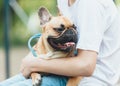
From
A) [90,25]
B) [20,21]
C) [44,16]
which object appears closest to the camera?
[90,25]

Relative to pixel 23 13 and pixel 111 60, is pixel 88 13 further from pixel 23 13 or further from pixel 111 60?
pixel 23 13

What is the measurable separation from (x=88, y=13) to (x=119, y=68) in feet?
1.41

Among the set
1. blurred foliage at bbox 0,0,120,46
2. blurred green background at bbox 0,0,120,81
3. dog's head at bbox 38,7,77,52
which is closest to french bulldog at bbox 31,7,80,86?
dog's head at bbox 38,7,77,52

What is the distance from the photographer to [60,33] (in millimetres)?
2523

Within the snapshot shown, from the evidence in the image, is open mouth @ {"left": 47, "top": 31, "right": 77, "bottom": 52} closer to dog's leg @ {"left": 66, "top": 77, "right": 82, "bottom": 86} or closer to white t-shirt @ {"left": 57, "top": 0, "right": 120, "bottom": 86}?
white t-shirt @ {"left": 57, "top": 0, "right": 120, "bottom": 86}

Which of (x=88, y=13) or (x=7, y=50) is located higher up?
(x=88, y=13)

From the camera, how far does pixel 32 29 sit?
16.9ft

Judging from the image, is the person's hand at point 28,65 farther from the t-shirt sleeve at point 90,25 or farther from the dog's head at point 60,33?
the t-shirt sleeve at point 90,25

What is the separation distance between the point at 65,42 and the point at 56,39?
0.16ft

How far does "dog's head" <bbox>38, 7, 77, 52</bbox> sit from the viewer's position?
2496 millimetres

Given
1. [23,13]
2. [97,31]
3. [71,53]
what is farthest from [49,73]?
[23,13]

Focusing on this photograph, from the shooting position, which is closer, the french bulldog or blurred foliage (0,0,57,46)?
the french bulldog

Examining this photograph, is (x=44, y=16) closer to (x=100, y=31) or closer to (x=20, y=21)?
(x=100, y=31)

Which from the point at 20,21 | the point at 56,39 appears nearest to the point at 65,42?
the point at 56,39
